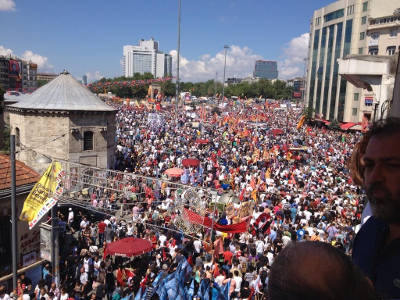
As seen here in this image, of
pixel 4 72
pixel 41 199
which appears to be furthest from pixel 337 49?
pixel 4 72

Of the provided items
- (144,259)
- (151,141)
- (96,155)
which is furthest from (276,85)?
(144,259)

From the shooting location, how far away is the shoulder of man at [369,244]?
1743 mm

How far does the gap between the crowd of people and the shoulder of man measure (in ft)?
0.47

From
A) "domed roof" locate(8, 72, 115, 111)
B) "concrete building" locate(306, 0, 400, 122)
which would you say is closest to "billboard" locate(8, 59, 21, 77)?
"concrete building" locate(306, 0, 400, 122)

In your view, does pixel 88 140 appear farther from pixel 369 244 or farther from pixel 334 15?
pixel 334 15

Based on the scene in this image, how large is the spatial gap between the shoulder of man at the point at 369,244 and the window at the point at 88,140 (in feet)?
74.4

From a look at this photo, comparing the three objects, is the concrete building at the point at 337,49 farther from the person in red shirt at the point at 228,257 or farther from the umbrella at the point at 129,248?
the umbrella at the point at 129,248

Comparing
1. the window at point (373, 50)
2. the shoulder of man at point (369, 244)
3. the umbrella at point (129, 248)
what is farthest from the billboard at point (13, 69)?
the shoulder of man at point (369, 244)

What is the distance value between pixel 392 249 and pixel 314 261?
0.71 metres

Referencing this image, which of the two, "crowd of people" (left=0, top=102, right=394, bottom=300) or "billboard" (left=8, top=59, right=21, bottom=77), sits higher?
"billboard" (left=8, top=59, right=21, bottom=77)

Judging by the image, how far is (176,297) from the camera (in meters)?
8.31

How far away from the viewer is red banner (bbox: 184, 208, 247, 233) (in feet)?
38.9

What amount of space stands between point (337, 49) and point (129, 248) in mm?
61309

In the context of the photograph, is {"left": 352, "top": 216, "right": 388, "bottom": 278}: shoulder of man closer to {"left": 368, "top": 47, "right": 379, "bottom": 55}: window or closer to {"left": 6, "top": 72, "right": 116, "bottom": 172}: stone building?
{"left": 6, "top": 72, "right": 116, "bottom": 172}: stone building
